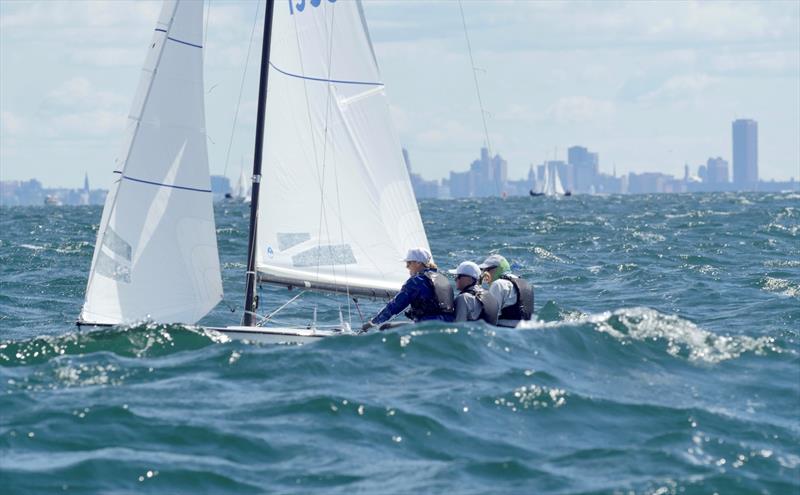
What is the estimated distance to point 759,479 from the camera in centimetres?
897

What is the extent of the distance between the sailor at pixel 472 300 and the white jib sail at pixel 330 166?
83 centimetres

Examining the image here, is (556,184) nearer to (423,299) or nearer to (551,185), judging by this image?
(551,185)

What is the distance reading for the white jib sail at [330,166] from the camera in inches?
542

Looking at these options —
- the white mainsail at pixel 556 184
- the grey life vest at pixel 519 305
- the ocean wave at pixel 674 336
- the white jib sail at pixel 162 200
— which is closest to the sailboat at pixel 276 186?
the white jib sail at pixel 162 200

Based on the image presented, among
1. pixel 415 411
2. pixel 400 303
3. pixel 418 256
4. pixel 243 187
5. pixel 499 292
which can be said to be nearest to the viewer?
pixel 415 411

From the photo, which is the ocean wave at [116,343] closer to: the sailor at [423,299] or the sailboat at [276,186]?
the sailboat at [276,186]

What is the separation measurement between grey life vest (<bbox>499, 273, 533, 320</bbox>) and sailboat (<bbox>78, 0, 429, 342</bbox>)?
1141 millimetres

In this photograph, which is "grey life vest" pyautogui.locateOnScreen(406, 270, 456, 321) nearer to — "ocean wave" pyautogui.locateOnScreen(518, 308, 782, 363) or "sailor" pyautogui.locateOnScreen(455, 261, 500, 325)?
"sailor" pyautogui.locateOnScreen(455, 261, 500, 325)

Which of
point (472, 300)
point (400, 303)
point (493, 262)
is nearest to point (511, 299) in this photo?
point (472, 300)

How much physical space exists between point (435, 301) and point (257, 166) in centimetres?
226

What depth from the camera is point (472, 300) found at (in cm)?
1363

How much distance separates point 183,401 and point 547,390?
2840 millimetres

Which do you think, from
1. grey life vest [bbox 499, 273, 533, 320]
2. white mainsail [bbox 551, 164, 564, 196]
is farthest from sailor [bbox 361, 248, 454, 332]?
white mainsail [bbox 551, 164, 564, 196]

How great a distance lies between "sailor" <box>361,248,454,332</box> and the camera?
43.6ft
